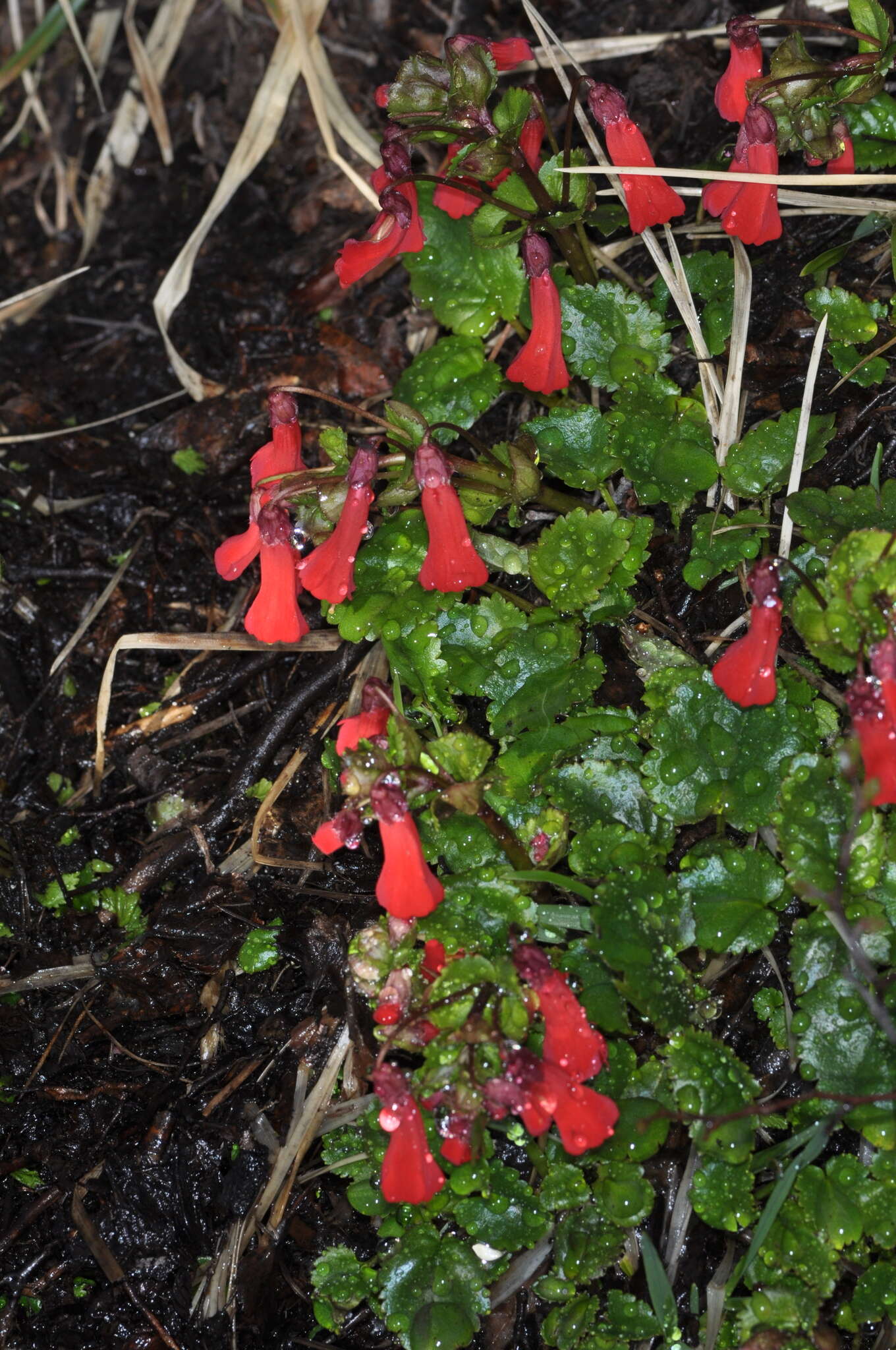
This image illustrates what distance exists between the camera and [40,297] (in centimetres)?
396

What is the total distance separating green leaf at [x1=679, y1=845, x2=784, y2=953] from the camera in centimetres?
220

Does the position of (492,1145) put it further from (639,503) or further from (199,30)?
(199,30)

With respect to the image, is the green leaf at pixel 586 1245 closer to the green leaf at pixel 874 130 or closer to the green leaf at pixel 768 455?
the green leaf at pixel 768 455

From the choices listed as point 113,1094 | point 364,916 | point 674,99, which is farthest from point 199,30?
point 113,1094

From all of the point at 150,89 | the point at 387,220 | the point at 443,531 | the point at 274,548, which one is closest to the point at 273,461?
the point at 274,548

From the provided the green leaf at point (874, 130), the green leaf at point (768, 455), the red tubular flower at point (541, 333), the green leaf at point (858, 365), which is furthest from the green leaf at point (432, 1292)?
the green leaf at point (874, 130)

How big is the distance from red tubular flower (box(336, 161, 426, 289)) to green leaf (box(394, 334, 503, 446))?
0.38 metres

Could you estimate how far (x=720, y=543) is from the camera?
101 inches

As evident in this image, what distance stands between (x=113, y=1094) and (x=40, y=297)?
284 centimetres

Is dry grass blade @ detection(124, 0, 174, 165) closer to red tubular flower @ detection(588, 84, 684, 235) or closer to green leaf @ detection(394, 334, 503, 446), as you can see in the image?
green leaf @ detection(394, 334, 503, 446)

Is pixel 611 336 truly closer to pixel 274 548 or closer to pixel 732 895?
pixel 274 548

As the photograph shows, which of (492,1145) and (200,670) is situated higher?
(200,670)

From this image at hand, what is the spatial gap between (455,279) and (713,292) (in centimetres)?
67

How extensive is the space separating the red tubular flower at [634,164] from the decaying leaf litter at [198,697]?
→ 0.41m
